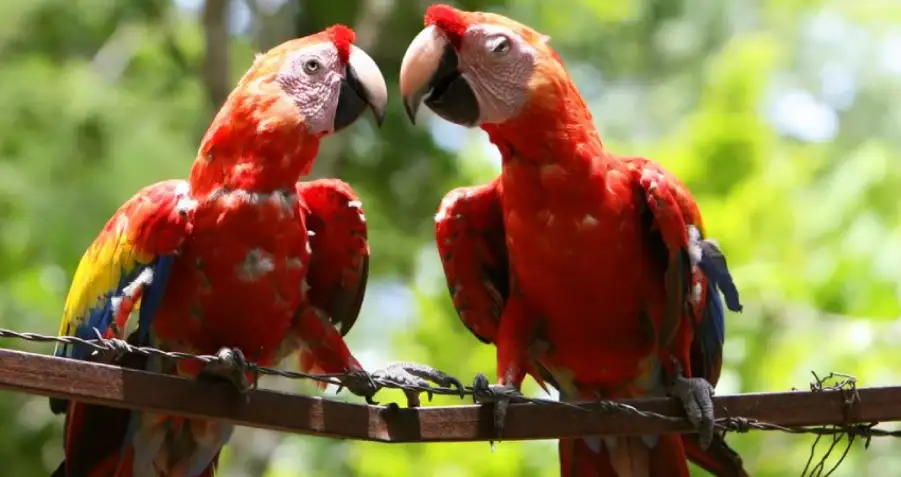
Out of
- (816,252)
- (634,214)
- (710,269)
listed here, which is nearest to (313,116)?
(634,214)

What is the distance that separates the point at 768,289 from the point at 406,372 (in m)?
2.41

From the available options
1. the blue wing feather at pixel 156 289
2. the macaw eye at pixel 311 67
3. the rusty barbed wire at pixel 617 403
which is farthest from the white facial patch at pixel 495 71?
the blue wing feather at pixel 156 289

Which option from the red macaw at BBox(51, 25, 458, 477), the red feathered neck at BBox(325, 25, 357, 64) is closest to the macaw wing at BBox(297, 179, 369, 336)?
the red macaw at BBox(51, 25, 458, 477)

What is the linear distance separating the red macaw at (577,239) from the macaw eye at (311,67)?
0.65 ft

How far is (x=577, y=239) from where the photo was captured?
8.00 ft

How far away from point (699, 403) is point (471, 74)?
2.97ft

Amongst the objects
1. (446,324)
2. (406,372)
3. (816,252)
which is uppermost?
(816,252)

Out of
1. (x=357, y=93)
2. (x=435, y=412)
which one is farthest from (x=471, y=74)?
(x=435, y=412)

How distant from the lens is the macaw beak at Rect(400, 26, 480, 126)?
239 centimetres

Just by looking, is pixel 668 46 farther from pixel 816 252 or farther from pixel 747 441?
pixel 747 441

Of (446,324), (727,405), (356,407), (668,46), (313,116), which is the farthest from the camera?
(668,46)

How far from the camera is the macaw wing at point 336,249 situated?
262cm

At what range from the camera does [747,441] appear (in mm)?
4277

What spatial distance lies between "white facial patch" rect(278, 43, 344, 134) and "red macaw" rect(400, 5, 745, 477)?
166 mm
